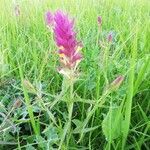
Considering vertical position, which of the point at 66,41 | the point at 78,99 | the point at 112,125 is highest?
the point at 66,41

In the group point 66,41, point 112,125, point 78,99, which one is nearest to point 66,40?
point 66,41

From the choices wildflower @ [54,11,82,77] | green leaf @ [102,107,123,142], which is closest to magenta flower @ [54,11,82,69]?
wildflower @ [54,11,82,77]

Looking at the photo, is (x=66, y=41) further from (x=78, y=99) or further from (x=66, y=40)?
(x=78, y=99)

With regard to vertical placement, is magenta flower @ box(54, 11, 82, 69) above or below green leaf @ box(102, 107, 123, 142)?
above

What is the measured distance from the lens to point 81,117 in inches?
39.8

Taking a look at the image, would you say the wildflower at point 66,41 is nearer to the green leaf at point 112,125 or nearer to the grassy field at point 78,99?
the grassy field at point 78,99

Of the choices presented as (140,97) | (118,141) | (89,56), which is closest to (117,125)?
(118,141)

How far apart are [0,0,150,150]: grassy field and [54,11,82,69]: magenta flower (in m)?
0.05

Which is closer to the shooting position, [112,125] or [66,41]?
[66,41]

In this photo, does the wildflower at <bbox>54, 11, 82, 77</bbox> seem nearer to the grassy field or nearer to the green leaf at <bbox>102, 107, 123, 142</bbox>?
the grassy field

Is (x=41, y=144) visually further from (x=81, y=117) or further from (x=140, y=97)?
(x=140, y=97)

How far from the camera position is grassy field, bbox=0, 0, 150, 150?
30.6 inches

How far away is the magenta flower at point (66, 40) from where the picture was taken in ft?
2.16

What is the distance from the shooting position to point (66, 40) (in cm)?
66
